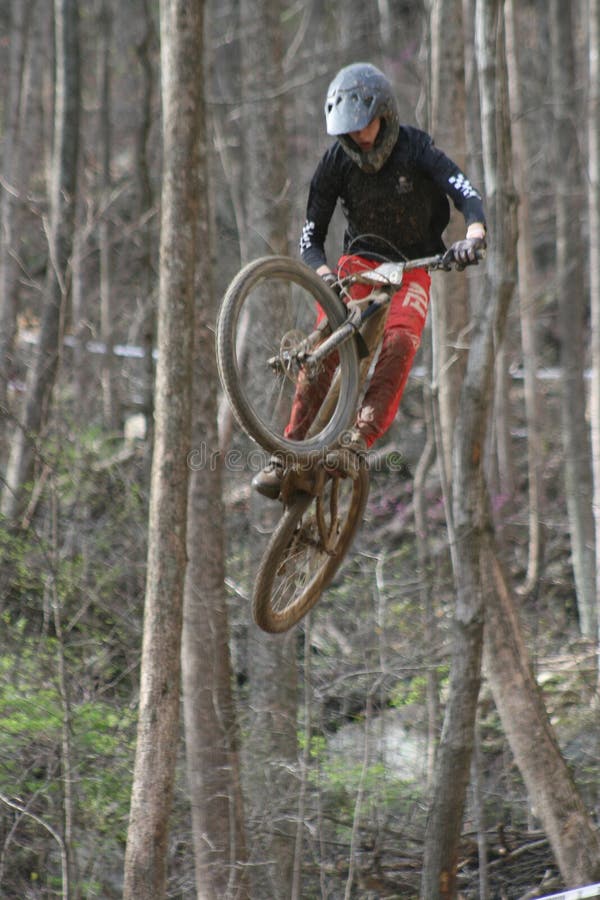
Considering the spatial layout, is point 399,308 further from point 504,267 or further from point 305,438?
point 504,267

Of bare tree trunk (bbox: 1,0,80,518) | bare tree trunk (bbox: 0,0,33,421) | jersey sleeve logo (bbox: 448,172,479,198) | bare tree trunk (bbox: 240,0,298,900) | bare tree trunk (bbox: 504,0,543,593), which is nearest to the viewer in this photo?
jersey sleeve logo (bbox: 448,172,479,198)

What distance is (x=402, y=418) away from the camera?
17359 mm

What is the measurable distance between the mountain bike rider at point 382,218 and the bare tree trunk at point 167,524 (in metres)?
1.90

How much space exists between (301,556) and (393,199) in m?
2.02

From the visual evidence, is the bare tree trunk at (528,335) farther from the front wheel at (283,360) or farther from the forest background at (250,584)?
the front wheel at (283,360)

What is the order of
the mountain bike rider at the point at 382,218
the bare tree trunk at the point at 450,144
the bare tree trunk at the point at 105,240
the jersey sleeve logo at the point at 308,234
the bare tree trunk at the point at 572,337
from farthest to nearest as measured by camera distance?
the bare tree trunk at the point at 105,240 < the bare tree trunk at the point at 572,337 < the bare tree trunk at the point at 450,144 < the jersey sleeve logo at the point at 308,234 < the mountain bike rider at the point at 382,218

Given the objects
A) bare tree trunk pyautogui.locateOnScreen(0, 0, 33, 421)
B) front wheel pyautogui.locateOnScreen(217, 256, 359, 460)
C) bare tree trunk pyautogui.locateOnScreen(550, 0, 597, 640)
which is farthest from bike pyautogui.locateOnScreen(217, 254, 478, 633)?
bare tree trunk pyautogui.locateOnScreen(550, 0, 597, 640)

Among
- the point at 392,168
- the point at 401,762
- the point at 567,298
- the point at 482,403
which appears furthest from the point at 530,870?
the point at 567,298

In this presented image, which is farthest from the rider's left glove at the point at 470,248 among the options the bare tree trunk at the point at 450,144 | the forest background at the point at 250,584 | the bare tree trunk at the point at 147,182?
the bare tree trunk at the point at 147,182

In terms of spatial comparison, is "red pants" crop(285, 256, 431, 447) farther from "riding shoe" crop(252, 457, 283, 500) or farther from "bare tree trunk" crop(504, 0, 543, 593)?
"bare tree trunk" crop(504, 0, 543, 593)

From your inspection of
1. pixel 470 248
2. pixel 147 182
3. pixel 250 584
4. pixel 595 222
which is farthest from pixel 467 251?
pixel 147 182

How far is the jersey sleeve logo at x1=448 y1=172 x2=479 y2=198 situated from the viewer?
585 centimetres

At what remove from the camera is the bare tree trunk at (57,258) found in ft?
39.3

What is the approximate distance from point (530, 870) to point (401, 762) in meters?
2.63
